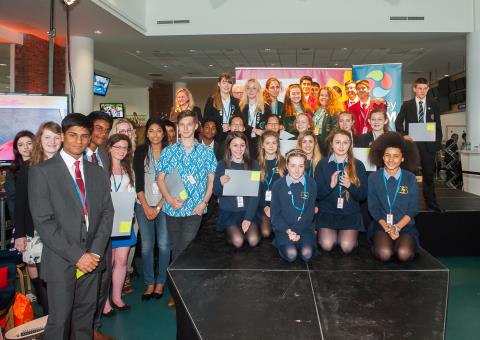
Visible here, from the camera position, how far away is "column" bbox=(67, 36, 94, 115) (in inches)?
353

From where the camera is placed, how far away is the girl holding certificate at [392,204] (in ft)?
11.2

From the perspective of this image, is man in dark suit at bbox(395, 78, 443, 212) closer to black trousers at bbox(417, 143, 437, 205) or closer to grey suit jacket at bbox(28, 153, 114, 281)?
black trousers at bbox(417, 143, 437, 205)

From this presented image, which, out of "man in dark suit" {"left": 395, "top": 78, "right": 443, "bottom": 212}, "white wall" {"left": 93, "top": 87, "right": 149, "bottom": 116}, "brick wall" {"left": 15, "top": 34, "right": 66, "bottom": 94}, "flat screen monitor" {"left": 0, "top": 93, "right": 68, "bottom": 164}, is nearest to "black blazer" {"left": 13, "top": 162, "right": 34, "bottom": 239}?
"flat screen monitor" {"left": 0, "top": 93, "right": 68, "bottom": 164}

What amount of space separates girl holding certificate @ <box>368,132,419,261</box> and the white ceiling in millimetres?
5804

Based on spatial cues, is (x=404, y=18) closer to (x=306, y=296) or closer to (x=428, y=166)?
(x=428, y=166)

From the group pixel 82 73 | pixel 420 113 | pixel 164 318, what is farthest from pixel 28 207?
pixel 82 73

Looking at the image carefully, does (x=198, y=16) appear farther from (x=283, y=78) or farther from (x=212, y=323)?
(x=212, y=323)

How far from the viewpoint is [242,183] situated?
3711mm

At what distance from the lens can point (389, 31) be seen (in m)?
8.66

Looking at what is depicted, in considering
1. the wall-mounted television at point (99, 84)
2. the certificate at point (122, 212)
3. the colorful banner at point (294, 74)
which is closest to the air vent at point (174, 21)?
the colorful banner at point (294, 74)

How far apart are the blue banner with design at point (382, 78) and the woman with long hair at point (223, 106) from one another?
3166 millimetres

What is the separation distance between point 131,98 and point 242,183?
15.5 metres

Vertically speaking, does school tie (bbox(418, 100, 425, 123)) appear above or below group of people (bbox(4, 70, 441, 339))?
above

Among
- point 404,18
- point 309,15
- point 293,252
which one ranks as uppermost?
point 309,15
